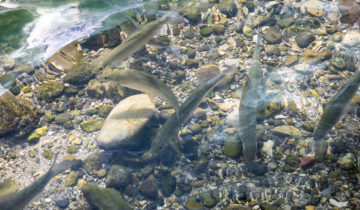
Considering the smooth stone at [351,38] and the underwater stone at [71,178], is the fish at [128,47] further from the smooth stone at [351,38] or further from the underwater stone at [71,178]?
the smooth stone at [351,38]

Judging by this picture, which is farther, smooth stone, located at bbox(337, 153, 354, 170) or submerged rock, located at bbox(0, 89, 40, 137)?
submerged rock, located at bbox(0, 89, 40, 137)

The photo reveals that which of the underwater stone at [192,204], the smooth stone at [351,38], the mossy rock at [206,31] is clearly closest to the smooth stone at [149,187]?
the underwater stone at [192,204]

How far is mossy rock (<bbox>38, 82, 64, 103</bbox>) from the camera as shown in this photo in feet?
14.8

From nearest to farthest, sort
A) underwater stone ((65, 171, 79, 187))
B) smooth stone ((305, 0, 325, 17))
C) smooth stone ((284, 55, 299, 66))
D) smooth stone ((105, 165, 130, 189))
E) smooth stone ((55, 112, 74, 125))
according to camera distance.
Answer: smooth stone ((105, 165, 130, 189))
underwater stone ((65, 171, 79, 187))
smooth stone ((55, 112, 74, 125))
smooth stone ((284, 55, 299, 66))
smooth stone ((305, 0, 325, 17))

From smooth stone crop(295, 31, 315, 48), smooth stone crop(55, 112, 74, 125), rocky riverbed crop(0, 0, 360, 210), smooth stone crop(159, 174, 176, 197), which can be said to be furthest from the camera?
smooth stone crop(295, 31, 315, 48)

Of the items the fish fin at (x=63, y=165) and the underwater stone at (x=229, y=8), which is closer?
the fish fin at (x=63, y=165)

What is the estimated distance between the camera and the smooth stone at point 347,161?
3133mm

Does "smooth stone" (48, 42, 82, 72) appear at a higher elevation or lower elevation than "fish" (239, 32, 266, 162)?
higher

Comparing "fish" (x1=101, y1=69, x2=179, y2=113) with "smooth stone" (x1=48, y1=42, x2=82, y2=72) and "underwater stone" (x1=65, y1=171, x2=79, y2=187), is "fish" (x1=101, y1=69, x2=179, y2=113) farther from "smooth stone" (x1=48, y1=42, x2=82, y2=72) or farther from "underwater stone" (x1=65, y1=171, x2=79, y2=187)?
"underwater stone" (x1=65, y1=171, x2=79, y2=187)

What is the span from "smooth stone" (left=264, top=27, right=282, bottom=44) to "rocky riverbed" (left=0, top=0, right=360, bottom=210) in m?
0.02

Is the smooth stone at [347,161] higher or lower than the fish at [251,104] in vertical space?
lower

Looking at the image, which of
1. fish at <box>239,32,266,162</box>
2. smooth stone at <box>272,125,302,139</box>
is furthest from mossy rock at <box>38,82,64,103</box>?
smooth stone at <box>272,125,302,139</box>

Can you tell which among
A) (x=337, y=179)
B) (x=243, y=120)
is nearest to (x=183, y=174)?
(x=243, y=120)

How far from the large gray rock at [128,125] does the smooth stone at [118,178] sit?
0.34 m
